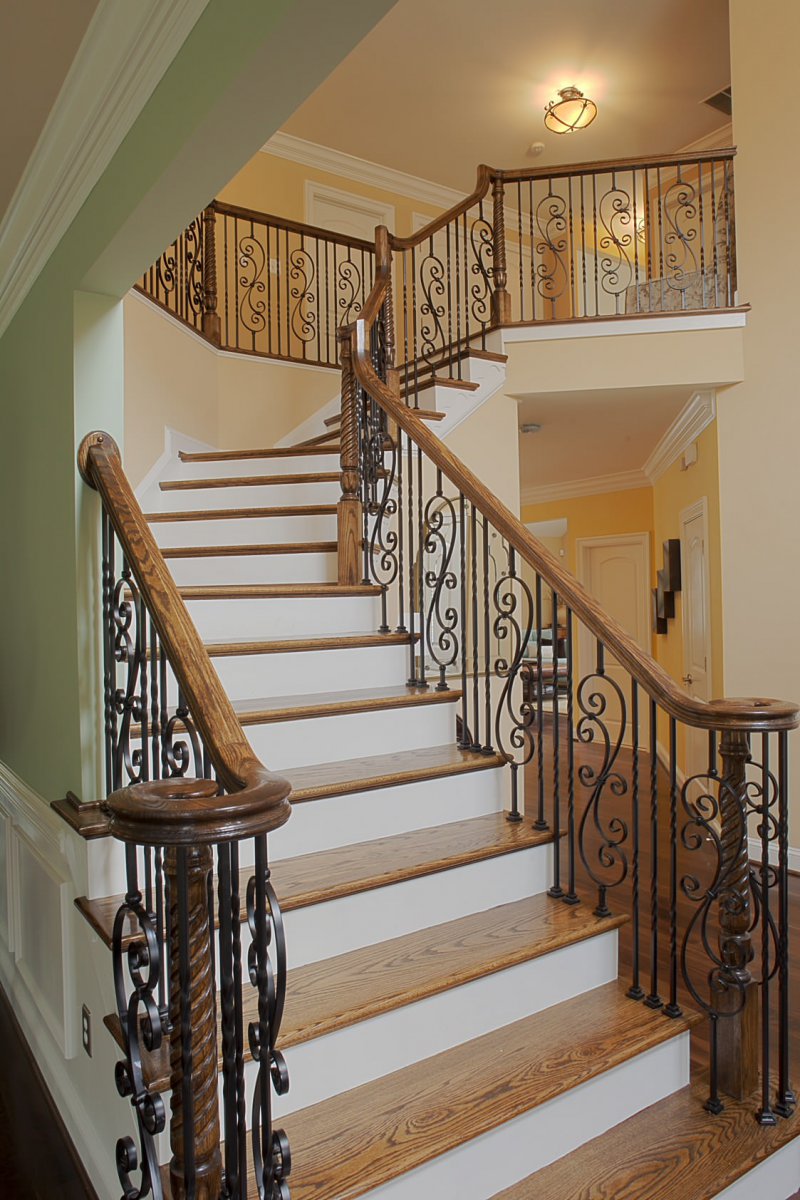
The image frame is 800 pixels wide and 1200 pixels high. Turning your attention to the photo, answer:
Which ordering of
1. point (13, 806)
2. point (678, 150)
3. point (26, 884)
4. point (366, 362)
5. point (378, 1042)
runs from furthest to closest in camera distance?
1. point (678, 150)
2. point (366, 362)
3. point (13, 806)
4. point (26, 884)
5. point (378, 1042)

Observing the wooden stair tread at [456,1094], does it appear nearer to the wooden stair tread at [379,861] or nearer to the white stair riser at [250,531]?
the wooden stair tread at [379,861]

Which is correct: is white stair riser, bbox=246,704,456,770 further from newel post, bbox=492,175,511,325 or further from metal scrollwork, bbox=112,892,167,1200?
newel post, bbox=492,175,511,325

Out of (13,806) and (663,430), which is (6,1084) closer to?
(13,806)

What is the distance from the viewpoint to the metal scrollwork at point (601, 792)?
7.29 ft

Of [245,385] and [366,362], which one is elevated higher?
[245,385]

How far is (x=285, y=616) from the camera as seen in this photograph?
327 centimetres

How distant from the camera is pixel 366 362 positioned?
11.9 ft

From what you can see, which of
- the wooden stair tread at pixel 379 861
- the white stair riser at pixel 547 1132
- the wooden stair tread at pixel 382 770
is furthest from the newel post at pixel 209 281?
the white stair riser at pixel 547 1132

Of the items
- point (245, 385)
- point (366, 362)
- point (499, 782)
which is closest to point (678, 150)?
point (245, 385)

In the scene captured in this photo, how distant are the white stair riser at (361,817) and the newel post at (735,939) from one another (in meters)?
0.69

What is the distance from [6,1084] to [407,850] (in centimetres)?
146

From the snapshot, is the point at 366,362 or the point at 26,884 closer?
the point at 26,884

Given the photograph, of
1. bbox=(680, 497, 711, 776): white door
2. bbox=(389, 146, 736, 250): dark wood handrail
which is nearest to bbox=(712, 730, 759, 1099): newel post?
bbox=(680, 497, 711, 776): white door

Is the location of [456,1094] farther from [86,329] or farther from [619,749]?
[86,329]
